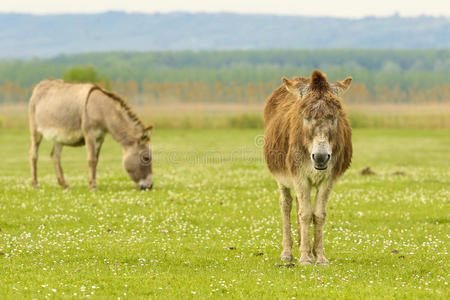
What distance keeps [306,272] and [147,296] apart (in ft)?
9.45

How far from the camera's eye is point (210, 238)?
1344cm

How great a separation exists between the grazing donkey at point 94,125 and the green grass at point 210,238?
101cm

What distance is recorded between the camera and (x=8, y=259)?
10938mm

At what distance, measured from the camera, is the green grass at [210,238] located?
9095 mm

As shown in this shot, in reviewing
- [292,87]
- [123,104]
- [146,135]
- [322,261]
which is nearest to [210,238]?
[322,261]

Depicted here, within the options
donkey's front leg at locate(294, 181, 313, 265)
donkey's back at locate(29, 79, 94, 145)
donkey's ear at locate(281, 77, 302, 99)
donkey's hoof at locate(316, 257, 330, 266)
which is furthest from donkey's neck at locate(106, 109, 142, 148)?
donkey's hoof at locate(316, 257, 330, 266)

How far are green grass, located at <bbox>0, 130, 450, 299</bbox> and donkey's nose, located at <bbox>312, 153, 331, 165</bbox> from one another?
183 centimetres

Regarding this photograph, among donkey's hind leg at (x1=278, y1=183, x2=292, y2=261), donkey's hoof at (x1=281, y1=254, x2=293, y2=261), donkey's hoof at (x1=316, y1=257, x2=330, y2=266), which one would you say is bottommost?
donkey's hoof at (x1=281, y1=254, x2=293, y2=261)

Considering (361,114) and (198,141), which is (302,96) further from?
(361,114)

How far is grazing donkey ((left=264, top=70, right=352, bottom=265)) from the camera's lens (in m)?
9.97

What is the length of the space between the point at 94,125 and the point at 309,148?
1242cm

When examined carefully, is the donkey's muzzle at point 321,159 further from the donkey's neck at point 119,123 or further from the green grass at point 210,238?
the donkey's neck at point 119,123

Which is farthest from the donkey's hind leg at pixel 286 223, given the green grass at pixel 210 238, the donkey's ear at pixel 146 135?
the donkey's ear at pixel 146 135

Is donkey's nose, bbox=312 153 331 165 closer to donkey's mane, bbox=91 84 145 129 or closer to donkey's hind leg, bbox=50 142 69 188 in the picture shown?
donkey's mane, bbox=91 84 145 129
